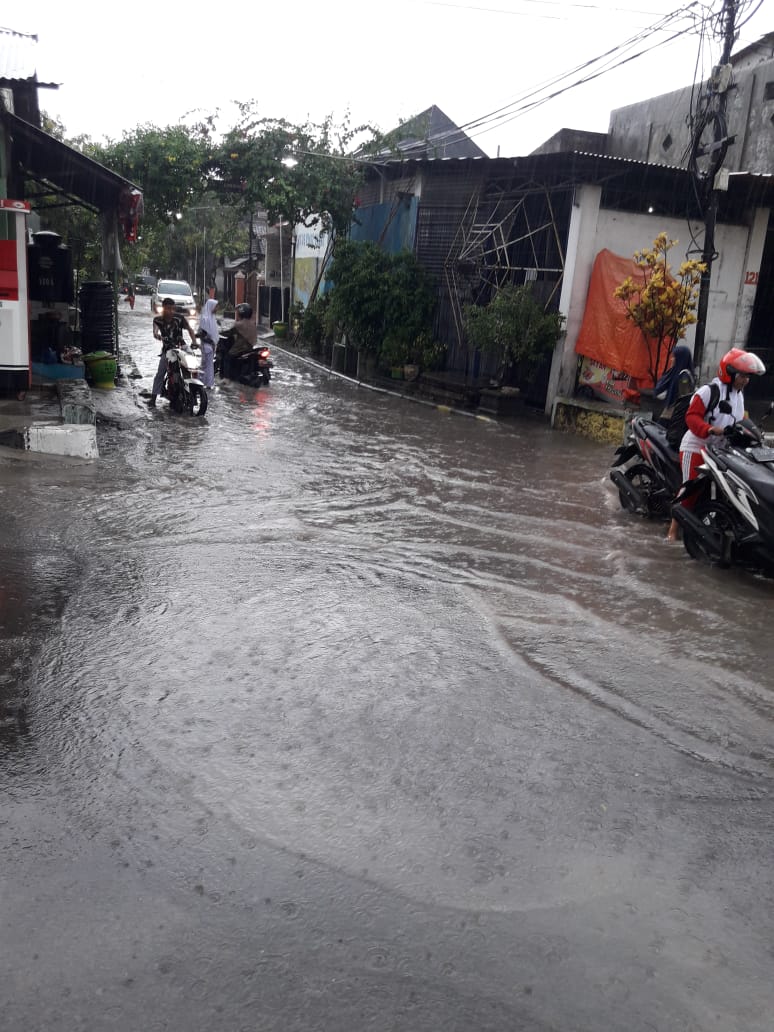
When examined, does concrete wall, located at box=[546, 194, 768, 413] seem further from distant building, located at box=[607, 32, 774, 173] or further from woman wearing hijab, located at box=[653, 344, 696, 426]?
woman wearing hijab, located at box=[653, 344, 696, 426]

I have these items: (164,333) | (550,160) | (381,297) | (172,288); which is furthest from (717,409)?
(172,288)

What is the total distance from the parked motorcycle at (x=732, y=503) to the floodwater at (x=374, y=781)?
9.9 inches

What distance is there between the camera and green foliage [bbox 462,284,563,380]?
14.7 metres

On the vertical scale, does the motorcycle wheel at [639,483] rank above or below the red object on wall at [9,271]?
below

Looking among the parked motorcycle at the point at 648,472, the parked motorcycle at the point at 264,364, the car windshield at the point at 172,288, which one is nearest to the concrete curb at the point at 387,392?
the parked motorcycle at the point at 264,364

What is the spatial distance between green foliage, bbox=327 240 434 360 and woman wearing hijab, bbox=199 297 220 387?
3755 mm

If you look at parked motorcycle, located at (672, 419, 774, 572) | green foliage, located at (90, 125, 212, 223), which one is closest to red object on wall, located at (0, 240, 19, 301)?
parked motorcycle, located at (672, 419, 774, 572)

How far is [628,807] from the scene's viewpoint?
11.7 feet

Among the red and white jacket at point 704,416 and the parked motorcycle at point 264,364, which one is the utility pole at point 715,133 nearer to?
the red and white jacket at point 704,416

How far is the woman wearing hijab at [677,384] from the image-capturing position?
327 inches

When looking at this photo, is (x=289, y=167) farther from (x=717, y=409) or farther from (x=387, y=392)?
(x=717, y=409)

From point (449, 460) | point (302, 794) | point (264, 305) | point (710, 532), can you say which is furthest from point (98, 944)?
point (264, 305)

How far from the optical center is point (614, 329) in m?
14.2

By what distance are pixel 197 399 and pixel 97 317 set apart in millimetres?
3916
